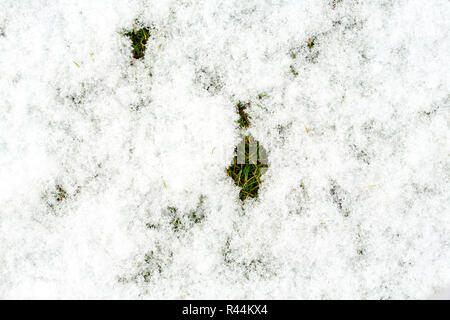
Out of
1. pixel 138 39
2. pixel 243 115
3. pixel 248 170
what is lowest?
pixel 248 170

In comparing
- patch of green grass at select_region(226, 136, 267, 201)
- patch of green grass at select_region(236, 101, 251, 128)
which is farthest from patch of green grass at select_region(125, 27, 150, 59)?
patch of green grass at select_region(226, 136, 267, 201)

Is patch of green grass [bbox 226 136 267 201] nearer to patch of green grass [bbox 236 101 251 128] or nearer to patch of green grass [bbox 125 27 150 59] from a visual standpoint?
patch of green grass [bbox 236 101 251 128]

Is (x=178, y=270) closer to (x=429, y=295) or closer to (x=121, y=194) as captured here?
(x=121, y=194)

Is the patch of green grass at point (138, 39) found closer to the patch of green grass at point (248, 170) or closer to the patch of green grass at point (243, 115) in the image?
the patch of green grass at point (243, 115)

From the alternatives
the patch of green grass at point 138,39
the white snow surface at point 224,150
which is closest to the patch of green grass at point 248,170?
the white snow surface at point 224,150

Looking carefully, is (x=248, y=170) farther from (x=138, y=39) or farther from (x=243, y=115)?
(x=138, y=39)

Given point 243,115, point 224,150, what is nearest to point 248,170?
point 224,150
